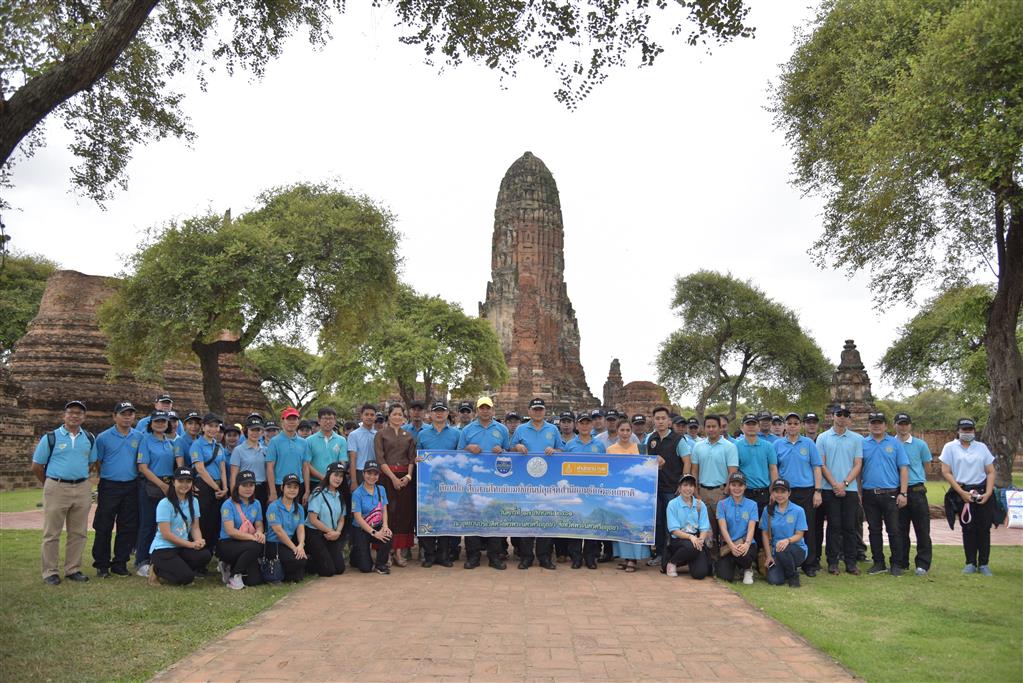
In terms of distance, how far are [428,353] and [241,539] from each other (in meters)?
28.9

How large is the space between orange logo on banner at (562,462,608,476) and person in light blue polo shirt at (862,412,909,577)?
3.16m

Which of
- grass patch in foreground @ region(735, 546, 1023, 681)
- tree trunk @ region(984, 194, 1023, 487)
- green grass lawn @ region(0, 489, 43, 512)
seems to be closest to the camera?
grass patch in foreground @ region(735, 546, 1023, 681)

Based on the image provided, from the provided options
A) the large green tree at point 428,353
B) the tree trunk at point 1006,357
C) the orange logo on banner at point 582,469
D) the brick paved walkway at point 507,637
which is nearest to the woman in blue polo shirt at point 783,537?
the brick paved walkway at point 507,637

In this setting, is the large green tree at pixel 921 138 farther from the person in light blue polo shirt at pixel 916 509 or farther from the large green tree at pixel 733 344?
the large green tree at pixel 733 344

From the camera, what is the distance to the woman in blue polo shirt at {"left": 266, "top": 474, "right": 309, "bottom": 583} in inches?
320

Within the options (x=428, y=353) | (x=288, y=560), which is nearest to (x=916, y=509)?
(x=288, y=560)

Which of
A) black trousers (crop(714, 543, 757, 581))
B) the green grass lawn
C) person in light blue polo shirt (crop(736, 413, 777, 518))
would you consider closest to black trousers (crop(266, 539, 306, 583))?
black trousers (crop(714, 543, 757, 581))

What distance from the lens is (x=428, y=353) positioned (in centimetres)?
3691

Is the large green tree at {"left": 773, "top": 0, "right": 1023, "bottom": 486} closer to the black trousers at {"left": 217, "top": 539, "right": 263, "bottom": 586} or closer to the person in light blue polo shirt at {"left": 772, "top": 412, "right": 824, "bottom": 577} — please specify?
the person in light blue polo shirt at {"left": 772, "top": 412, "right": 824, "bottom": 577}

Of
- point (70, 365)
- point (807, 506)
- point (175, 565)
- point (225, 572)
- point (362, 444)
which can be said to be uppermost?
point (70, 365)

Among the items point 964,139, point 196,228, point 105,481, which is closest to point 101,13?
point 105,481

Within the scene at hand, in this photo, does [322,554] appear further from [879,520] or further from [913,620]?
[879,520]

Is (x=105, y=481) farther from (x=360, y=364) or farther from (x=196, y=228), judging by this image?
(x=360, y=364)

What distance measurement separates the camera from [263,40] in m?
10.6
